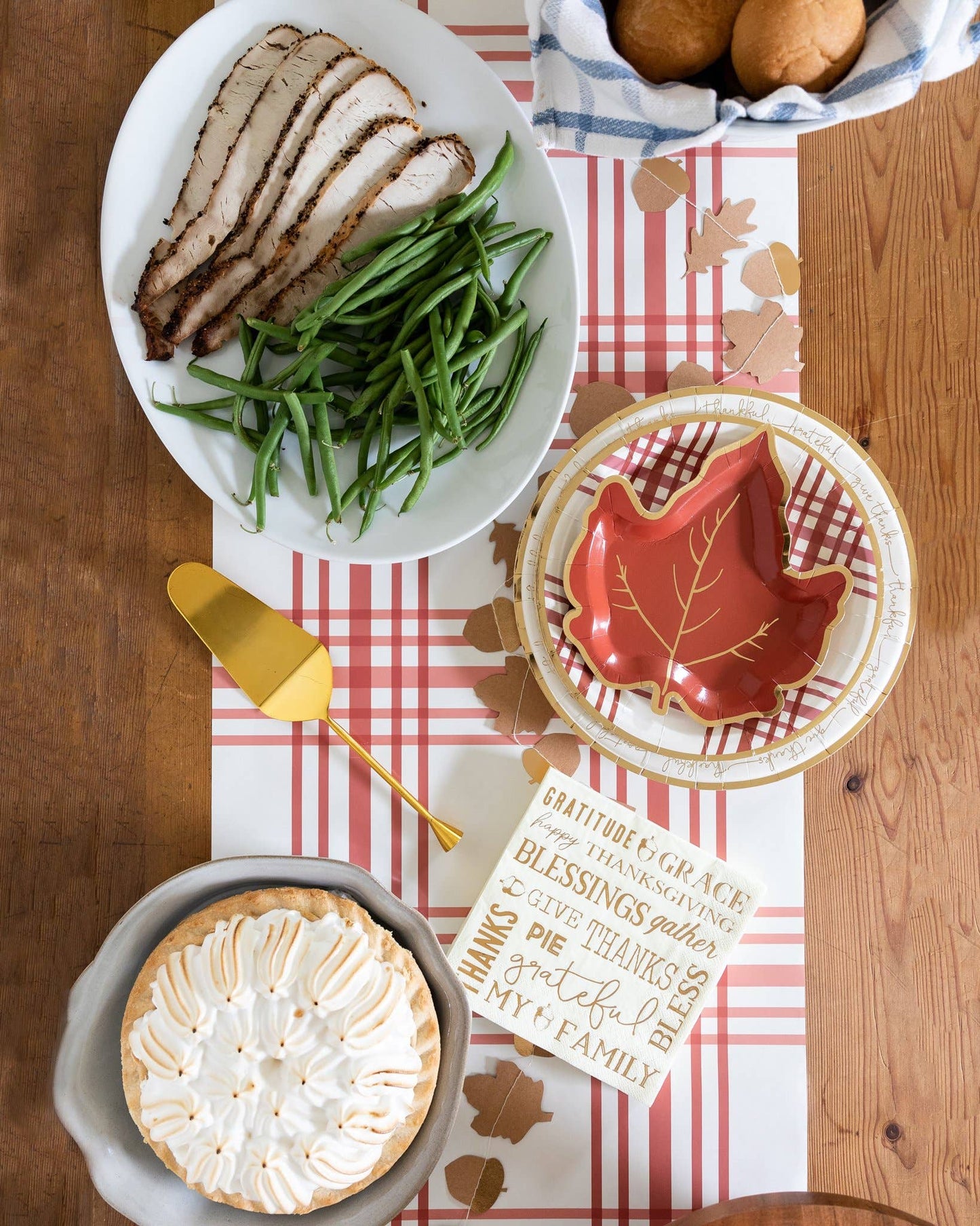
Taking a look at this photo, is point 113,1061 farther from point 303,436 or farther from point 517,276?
point 517,276

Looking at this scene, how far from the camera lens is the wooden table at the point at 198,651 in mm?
1149

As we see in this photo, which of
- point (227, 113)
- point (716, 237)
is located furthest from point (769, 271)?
point (227, 113)

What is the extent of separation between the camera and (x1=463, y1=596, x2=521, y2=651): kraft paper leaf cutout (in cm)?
115

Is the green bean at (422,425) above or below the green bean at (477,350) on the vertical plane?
below

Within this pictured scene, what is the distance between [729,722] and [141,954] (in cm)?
72

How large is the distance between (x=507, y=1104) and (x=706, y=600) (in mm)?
677

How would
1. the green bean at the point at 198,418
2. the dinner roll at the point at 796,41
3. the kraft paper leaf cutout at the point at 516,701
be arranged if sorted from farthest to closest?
the kraft paper leaf cutout at the point at 516,701
the green bean at the point at 198,418
the dinner roll at the point at 796,41

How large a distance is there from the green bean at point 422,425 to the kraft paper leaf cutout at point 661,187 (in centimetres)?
38

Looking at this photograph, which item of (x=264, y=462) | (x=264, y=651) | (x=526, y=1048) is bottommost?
(x=526, y=1048)

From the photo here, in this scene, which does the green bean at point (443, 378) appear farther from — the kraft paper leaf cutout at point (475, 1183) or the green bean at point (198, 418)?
the kraft paper leaf cutout at point (475, 1183)

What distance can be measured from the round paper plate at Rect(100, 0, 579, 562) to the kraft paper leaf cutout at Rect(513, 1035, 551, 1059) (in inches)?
24.4

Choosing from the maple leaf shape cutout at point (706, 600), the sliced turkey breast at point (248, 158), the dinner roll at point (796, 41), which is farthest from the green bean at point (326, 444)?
the dinner roll at point (796, 41)

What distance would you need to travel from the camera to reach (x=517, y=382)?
3.47ft

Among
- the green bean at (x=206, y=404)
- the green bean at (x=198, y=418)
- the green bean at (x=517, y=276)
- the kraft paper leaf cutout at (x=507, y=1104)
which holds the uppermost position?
the green bean at (x=517, y=276)
